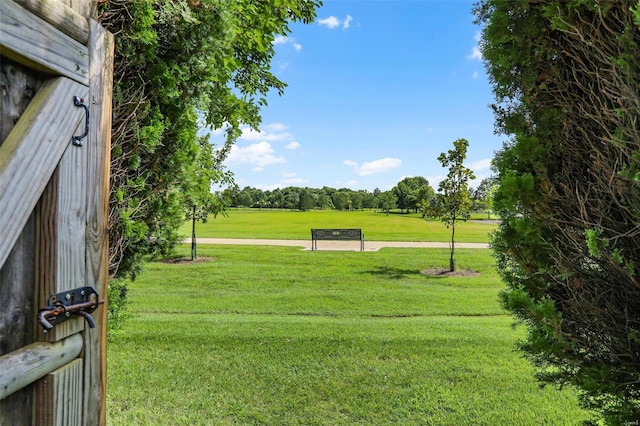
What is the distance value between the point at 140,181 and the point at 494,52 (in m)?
2.69

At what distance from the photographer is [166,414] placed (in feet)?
10.7

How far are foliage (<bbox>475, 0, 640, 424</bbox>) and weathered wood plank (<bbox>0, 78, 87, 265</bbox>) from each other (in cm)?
212

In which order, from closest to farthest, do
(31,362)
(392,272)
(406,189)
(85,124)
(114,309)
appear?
(31,362)
(85,124)
(114,309)
(392,272)
(406,189)

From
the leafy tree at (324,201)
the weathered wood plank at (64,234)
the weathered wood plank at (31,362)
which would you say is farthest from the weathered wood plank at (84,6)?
the leafy tree at (324,201)

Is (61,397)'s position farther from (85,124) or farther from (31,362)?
(85,124)

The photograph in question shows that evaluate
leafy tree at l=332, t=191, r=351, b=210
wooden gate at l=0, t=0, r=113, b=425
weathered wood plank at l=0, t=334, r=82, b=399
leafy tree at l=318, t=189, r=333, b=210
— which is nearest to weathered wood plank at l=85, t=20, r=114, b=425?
wooden gate at l=0, t=0, r=113, b=425

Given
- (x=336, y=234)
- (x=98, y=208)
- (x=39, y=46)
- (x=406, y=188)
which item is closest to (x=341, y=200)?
(x=406, y=188)

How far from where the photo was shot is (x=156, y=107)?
2.67 m

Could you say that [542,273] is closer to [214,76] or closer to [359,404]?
[359,404]

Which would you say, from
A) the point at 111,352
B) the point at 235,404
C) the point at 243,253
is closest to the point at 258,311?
the point at 111,352

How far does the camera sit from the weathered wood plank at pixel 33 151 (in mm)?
1106

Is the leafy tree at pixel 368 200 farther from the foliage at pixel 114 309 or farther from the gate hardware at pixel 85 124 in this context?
the gate hardware at pixel 85 124

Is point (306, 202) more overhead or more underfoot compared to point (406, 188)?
more underfoot

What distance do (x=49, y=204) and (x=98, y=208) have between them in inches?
10.1
